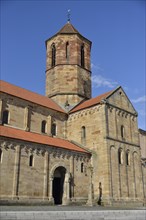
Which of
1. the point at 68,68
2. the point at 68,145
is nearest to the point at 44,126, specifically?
the point at 68,145

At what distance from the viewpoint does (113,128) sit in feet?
98.6

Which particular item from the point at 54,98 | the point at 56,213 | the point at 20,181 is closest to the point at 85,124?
the point at 54,98

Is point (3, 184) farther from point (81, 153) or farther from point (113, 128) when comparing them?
point (113, 128)

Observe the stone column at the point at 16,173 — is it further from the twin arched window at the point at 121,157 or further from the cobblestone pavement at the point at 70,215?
the twin arched window at the point at 121,157

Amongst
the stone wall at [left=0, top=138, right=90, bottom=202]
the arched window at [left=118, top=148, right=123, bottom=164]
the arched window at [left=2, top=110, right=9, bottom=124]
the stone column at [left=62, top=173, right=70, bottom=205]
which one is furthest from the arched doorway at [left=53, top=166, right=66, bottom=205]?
the arched window at [left=2, top=110, right=9, bottom=124]

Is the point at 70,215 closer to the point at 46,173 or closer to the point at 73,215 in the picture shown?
the point at 73,215

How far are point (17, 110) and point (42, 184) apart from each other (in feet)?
29.5

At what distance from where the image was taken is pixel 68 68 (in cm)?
3759

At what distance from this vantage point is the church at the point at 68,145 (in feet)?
73.8

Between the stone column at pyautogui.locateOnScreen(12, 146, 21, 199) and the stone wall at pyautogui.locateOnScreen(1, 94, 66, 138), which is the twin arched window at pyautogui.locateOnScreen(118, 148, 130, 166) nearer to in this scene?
the stone wall at pyautogui.locateOnScreen(1, 94, 66, 138)

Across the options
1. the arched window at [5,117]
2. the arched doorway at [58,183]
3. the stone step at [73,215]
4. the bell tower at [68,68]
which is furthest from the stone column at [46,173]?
the bell tower at [68,68]

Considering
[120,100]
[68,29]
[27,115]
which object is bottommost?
[27,115]

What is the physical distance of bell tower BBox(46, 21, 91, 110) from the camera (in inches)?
1436

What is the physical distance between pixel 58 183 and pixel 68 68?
17.6 metres
